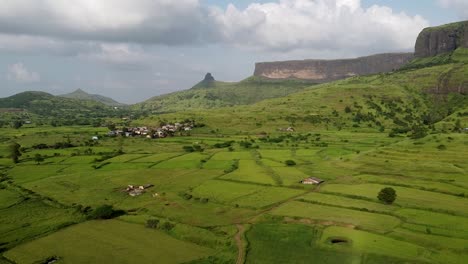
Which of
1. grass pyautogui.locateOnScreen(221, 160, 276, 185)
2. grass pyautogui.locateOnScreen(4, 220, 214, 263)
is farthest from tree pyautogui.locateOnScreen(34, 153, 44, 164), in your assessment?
grass pyautogui.locateOnScreen(4, 220, 214, 263)

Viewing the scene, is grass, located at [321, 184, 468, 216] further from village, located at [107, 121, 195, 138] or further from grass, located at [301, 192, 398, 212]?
village, located at [107, 121, 195, 138]

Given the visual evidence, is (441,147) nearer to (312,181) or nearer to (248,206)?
(312,181)

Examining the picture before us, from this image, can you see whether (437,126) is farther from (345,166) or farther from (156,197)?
(156,197)

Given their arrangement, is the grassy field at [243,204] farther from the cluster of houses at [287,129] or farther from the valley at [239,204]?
the cluster of houses at [287,129]

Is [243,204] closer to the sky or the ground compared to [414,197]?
closer to the sky

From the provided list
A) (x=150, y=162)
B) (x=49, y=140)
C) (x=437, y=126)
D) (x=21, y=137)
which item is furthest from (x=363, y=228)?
(x=21, y=137)

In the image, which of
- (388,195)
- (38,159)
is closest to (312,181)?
(388,195)

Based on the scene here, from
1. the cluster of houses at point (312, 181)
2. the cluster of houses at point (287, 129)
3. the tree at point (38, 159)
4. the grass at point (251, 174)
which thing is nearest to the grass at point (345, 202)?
the cluster of houses at point (312, 181)
